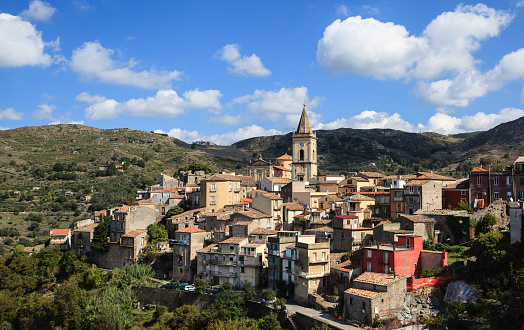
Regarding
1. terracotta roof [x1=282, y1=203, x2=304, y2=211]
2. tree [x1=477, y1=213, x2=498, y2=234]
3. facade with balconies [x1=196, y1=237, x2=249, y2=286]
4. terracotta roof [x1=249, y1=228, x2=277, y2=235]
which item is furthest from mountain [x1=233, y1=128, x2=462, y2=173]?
tree [x1=477, y1=213, x2=498, y2=234]

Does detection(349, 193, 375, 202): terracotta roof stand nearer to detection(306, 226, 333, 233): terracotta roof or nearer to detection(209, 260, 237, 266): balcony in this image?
detection(306, 226, 333, 233): terracotta roof

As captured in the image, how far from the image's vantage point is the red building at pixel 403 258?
3772 centimetres

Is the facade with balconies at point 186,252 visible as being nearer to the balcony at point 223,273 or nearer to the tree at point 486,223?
the balcony at point 223,273

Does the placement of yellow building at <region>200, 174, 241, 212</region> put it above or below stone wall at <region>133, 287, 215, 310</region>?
above

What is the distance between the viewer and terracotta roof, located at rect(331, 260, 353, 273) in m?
40.6

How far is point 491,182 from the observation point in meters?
49.6

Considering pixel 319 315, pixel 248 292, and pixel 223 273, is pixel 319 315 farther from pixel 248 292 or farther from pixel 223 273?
pixel 223 273

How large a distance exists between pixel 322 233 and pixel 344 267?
742 centimetres

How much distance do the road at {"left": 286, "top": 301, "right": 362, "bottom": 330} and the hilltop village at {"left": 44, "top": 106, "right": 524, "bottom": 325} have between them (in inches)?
30.1

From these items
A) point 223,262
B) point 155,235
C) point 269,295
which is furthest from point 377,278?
point 155,235

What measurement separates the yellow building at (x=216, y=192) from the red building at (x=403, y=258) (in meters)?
27.2

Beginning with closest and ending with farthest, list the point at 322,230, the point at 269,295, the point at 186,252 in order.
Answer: the point at 269,295 < the point at 322,230 < the point at 186,252

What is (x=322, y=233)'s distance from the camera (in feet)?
160

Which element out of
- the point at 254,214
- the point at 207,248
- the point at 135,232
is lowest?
the point at 207,248
